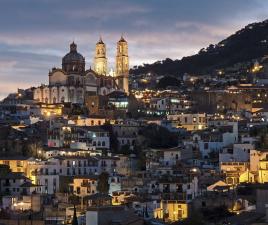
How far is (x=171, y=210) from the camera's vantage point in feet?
150

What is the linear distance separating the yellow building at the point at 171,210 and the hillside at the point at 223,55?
284ft

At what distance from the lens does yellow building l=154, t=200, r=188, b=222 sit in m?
45.1

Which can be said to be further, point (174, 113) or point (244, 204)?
point (174, 113)

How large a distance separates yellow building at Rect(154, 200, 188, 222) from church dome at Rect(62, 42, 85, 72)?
148 ft

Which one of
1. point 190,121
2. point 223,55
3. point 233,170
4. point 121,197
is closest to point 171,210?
point 121,197

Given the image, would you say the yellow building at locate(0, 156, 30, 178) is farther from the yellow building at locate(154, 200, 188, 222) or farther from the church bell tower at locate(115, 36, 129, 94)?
the church bell tower at locate(115, 36, 129, 94)

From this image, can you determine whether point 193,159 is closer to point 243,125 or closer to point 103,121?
point 243,125

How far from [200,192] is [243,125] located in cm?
1912

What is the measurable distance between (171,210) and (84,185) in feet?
27.3

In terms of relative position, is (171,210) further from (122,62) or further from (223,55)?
(223,55)

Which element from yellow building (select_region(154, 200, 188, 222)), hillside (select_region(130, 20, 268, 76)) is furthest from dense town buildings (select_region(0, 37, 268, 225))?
hillside (select_region(130, 20, 268, 76))

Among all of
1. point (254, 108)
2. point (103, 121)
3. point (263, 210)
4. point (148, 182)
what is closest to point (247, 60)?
point (254, 108)

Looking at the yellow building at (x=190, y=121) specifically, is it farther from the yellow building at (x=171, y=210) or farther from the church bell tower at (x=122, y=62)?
the yellow building at (x=171, y=210)

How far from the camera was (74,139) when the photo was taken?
6662 cm
